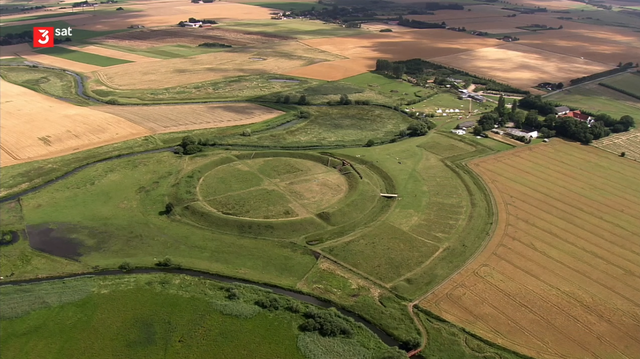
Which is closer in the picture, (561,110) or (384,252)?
(384,252)

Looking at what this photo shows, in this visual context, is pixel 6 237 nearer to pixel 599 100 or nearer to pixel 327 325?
pixel 327 325

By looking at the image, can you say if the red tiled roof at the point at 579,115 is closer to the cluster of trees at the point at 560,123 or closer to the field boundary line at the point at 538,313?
the cluster of trees at the point at 560,123

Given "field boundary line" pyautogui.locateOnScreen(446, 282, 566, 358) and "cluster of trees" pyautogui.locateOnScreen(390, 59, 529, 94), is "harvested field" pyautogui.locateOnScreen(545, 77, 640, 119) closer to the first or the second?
"cluster of trees" pyautogui.locateOnScreen(390, 59, 529, 94)

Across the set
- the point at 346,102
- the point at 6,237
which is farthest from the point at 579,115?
the point at 6,237

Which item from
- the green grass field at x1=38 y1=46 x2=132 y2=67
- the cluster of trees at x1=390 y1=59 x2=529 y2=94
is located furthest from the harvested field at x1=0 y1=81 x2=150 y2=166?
Result: the cluster of trees at x1=390 y1=59 x2=529 y2=94

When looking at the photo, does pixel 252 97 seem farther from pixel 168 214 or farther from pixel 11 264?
pixel 11 264

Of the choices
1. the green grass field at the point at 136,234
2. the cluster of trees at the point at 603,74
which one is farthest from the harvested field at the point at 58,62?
the cluster of trees at the point at 603,74
